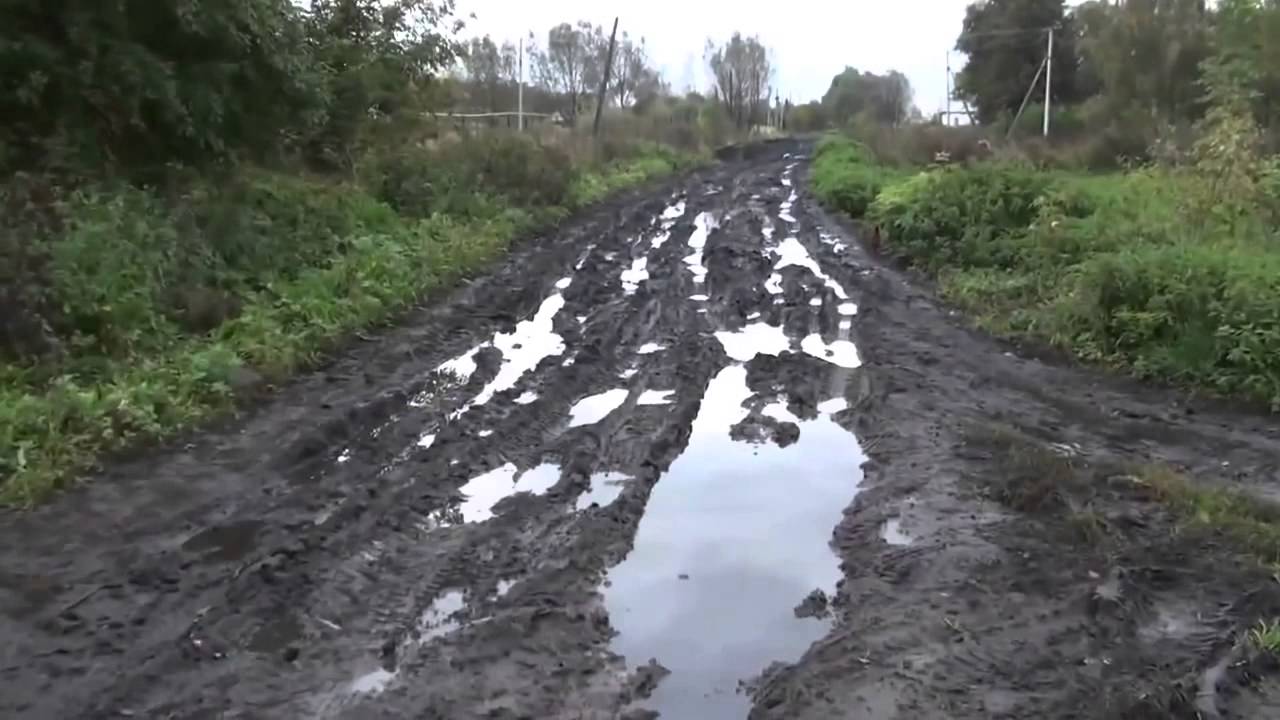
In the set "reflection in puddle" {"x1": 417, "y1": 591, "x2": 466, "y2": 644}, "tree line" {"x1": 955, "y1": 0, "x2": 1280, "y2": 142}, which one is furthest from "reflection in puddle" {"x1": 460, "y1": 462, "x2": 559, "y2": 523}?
"tree line" {"x1": 955, "y1": 0, "x2": 1280, "y2": 142}

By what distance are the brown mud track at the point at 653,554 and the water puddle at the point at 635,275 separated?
3.51m

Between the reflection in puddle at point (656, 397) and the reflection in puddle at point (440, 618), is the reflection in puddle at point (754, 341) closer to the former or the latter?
the reflection in puddle at point (656, 397)

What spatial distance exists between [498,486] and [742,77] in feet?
238

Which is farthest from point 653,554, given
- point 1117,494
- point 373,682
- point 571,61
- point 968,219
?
point 571,61

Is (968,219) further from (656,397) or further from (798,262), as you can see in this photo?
(656,397)

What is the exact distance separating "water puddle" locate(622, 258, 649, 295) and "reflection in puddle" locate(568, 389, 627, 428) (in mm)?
4573

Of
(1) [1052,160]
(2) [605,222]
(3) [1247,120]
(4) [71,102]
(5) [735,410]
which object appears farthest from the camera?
(1) [1052,160]

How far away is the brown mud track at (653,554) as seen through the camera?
4.34 m

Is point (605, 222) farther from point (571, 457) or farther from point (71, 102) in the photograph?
point (571, 457)

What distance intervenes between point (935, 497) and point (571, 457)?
229 centimetres

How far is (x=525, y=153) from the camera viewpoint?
22094 millimetres

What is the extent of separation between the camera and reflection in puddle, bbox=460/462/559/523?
6.24 meters

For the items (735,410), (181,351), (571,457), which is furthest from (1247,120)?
(181,351)

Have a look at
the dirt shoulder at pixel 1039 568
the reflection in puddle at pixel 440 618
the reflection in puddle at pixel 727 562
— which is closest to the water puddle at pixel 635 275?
the dirt shoulder at pixel 1039 568
